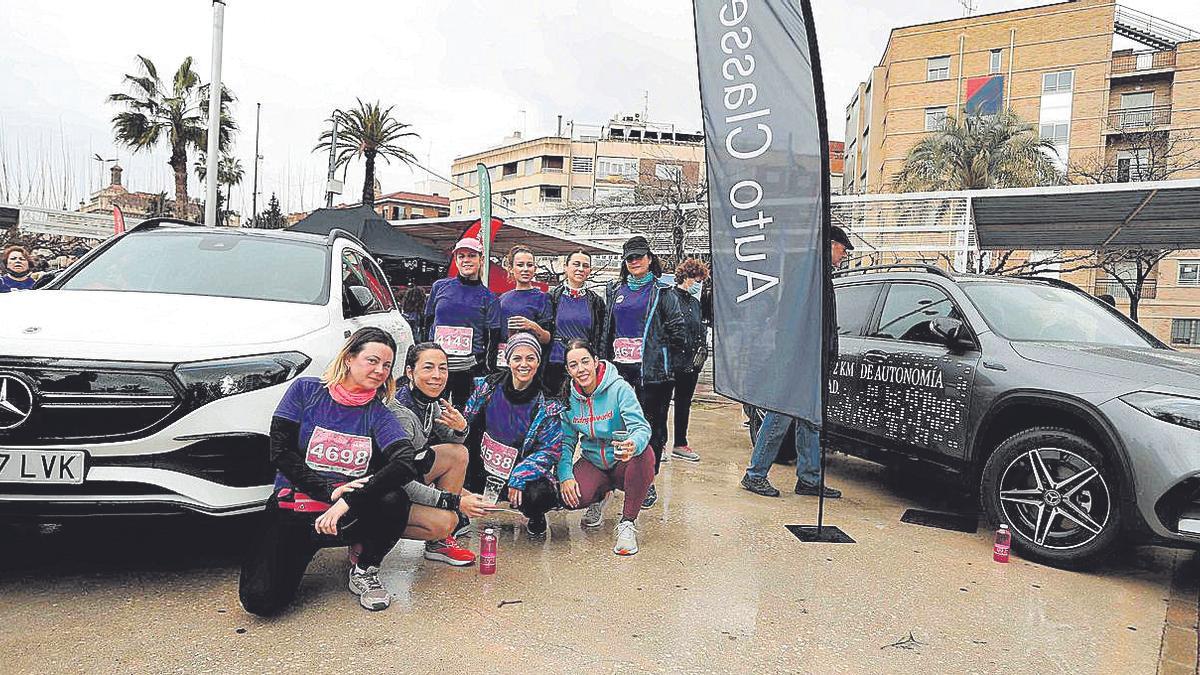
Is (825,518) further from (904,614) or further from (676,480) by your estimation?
(904,614)

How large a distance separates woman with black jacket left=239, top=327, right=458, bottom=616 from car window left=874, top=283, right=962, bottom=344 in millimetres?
3551

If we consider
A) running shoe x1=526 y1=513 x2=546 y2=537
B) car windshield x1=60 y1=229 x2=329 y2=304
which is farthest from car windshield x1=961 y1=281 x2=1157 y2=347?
car windshield x1=60 y1=229 x2=329 y2=304

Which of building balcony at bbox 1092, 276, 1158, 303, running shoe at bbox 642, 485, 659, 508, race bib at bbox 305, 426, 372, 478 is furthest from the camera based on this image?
building balcony at bbox 1092, 276, 1158, 303

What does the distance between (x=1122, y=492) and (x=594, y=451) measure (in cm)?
263

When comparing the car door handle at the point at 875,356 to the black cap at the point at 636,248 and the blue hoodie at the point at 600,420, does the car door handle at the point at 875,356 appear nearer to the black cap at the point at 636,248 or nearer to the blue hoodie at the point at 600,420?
the black cap at the point at 636,248

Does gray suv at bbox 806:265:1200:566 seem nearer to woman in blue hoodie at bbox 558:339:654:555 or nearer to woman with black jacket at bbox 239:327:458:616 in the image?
woman in blue hoodie at bbox 558:339:654:555

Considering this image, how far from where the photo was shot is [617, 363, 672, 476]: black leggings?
566 centimetres

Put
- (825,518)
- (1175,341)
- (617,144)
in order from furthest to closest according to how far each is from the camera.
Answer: (617,144), (1175,341), (825,518)

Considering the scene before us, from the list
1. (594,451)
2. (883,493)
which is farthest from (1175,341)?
(594,451)

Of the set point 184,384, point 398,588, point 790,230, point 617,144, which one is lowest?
point 398,588

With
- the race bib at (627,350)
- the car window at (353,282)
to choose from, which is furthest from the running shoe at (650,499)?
the car window at (353,282)

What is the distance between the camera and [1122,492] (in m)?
3.79

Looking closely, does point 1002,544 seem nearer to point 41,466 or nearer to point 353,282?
point 353,282

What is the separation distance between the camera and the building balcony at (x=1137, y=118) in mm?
42594
